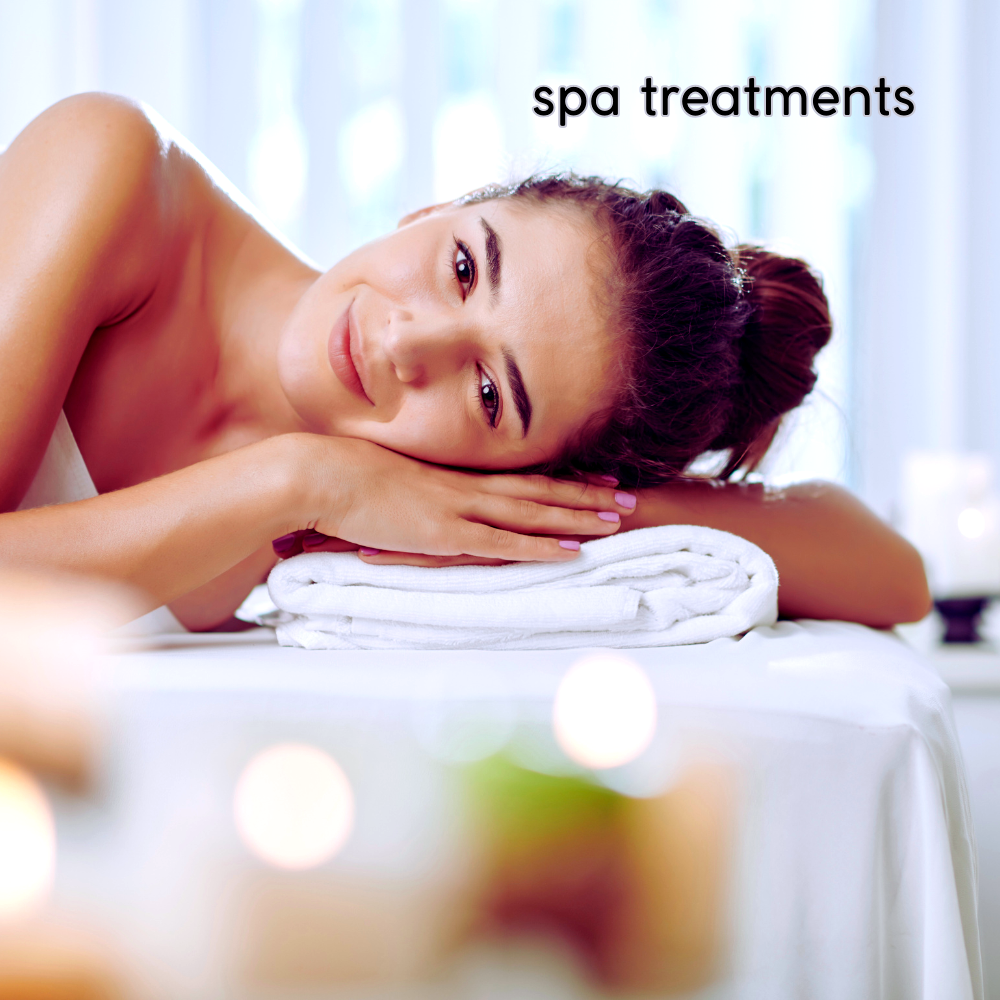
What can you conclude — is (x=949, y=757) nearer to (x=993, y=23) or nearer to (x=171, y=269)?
(x=171, y=269)

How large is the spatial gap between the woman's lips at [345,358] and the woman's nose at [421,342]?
0.06 metres

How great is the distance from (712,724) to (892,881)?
0.17 m

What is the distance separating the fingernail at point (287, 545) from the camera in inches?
38.3

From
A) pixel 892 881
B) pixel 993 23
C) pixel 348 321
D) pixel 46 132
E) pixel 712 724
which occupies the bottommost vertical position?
pixel 892 881

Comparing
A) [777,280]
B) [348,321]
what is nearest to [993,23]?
[777,280]

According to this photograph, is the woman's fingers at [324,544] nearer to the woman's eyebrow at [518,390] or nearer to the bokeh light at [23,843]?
the woman's eyebrow at [518,390]

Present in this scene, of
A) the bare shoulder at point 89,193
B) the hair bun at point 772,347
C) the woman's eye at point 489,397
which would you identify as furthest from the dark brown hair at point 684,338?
the bare shoulder at point 89,193

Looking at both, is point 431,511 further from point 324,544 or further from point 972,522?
point 972,522

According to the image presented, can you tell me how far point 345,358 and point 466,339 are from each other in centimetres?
15

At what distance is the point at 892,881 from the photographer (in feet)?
2.01

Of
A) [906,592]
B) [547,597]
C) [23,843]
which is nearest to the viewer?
[23,843]

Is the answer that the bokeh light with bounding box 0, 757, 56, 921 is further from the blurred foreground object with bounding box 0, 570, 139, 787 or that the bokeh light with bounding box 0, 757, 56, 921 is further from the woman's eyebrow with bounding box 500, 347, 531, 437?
the woman's eyebrow with bounding box 500, 347, 531, 437

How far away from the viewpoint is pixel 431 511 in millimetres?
882

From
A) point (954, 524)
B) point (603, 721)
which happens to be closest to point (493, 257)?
point (603, 721)
